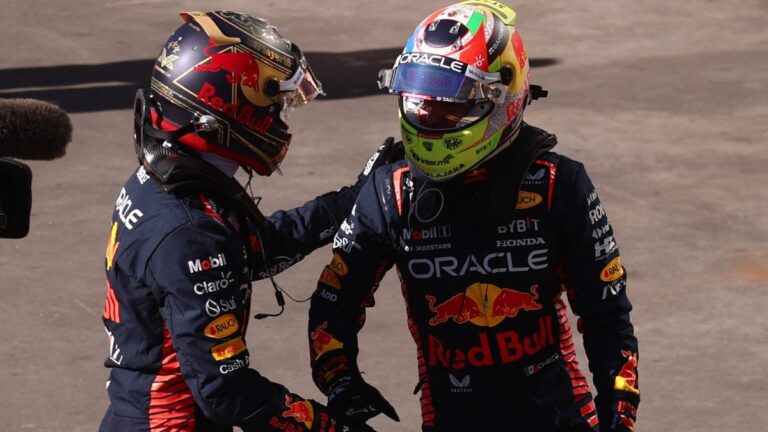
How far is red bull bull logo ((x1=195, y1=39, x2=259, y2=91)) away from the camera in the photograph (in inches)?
172

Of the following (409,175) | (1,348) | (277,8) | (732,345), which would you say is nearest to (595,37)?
(277,8)

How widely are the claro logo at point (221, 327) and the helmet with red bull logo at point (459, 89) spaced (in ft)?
2.48

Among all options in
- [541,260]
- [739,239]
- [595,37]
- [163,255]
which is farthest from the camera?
[595,37]

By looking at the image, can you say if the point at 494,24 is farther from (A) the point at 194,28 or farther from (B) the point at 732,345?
(B) the point at 732,345

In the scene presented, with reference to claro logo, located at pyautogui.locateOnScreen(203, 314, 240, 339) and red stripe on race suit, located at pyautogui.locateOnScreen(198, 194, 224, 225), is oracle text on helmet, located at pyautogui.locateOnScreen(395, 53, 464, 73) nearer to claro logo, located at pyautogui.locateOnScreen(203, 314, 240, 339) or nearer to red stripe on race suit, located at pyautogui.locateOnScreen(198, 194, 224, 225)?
red stripe on race suit, located at pyautogui.locateOnScreen(198, 194, 224, 225)

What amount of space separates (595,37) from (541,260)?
1182 cm

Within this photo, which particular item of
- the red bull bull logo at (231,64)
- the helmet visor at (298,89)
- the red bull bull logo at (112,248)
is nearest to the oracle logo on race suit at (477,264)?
the helmet visor at (298,89)

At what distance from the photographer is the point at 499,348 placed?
14.5 ft

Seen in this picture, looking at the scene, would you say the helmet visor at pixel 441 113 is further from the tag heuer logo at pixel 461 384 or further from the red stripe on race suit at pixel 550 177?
the tag heuer logo at pixel 461 384

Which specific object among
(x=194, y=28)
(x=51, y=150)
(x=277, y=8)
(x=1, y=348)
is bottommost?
(x=277, y=8)

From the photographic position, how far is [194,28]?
176 inches

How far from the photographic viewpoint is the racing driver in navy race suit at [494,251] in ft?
14.4

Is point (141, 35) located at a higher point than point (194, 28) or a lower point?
lower

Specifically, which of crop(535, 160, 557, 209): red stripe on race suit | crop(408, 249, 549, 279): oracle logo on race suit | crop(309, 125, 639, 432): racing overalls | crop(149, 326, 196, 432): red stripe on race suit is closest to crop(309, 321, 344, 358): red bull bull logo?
crop(309, 125, 639, 432): racing overalls
